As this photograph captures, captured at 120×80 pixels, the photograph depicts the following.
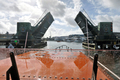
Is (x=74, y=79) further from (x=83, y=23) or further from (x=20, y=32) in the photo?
(x=20, y=32)

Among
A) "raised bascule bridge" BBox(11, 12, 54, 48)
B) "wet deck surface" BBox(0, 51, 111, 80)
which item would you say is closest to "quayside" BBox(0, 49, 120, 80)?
"wet deck surface" BBox(0, 51, 111, 80)

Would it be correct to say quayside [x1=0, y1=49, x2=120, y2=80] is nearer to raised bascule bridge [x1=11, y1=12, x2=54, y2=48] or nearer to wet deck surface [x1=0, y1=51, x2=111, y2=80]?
wet deck surface [x1=0, y1=51, x2=111, y2=80]

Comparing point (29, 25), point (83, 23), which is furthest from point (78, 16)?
point (29, 25)

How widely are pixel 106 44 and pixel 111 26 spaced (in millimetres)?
5193

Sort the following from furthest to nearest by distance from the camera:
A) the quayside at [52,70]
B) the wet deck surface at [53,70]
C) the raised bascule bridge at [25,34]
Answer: the raised bascule bridge at [25,34]
the wet deck surface at [53,70]
the quayside at [52,70]

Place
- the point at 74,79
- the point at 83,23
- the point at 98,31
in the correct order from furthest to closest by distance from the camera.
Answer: the point at 98,31 < the point at 83,23 < the point at 74,79

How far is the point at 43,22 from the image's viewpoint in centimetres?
2109

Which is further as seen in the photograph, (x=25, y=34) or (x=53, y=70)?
(x=25, y=34)

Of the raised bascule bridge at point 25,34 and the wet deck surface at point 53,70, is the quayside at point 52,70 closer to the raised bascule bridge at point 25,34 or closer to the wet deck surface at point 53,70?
the wet deck surface at point 53,70

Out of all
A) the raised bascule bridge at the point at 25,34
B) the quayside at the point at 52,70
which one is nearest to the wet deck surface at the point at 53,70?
the quayside at the point at 52,70

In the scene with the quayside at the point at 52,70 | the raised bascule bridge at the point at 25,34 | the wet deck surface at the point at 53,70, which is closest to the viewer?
the quayside at the point at 52,70

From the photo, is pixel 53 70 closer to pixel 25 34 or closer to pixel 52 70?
pixel 52 70

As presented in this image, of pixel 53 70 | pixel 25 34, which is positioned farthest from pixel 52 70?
pixel 25 34

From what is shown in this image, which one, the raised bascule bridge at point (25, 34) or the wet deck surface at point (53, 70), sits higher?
the raised bascule bridge at point (25, 34)
